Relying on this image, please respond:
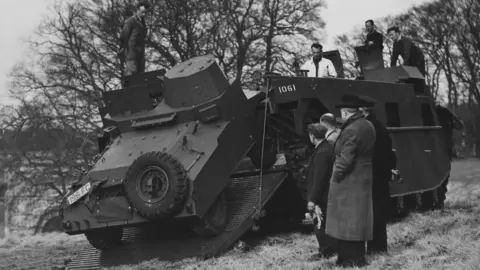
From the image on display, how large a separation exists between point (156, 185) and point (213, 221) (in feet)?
3.68

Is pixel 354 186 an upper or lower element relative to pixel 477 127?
lower

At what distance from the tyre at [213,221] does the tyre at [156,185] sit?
702mm

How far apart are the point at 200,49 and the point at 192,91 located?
1885 centimetres

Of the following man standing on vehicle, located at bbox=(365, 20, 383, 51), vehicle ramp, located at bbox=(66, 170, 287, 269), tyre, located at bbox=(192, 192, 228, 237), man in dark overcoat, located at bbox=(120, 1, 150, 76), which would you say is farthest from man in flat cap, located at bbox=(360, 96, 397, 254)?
man standing on vehicle, located at bbox=(365, 20, 383, 51)

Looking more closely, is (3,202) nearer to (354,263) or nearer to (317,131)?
(317,131)

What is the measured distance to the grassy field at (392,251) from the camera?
7250 millimetres

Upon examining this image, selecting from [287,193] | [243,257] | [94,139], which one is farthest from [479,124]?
[243,257]

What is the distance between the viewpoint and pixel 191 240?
10969 mm

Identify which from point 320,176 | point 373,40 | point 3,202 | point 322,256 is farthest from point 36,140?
point 320,176

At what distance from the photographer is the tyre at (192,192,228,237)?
10.8 m

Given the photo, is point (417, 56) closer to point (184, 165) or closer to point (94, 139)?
point (184, 165)

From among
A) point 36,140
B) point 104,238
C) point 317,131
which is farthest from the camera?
point 36,140

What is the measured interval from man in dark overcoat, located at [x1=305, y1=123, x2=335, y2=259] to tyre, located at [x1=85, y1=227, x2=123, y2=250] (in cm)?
377

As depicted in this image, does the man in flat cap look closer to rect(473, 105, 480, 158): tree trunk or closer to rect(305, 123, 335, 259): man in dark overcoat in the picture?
rect(305, 123, 335, 259): man in dark overcoat
